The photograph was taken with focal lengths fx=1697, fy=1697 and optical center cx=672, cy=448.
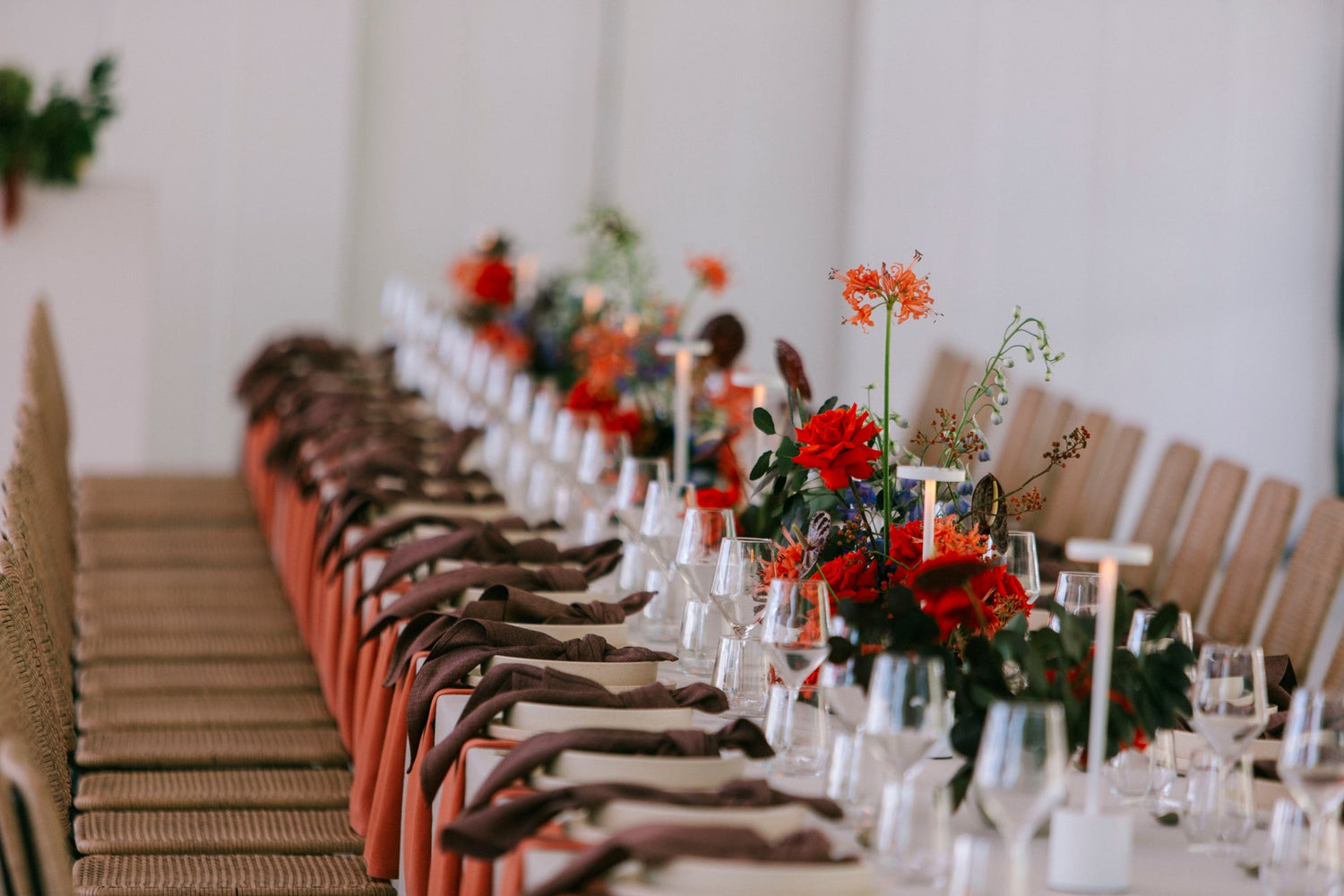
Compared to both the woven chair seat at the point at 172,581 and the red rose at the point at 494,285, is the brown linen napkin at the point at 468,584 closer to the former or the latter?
the woven chair seat at the point at 172,581

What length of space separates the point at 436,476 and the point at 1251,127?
19.9 ft

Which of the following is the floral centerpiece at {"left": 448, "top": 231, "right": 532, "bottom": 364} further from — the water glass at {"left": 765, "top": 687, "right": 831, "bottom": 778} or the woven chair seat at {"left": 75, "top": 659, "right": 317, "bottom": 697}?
the water glass at {"left": 765, "top": 687, "right": 831, "bottom": 778}

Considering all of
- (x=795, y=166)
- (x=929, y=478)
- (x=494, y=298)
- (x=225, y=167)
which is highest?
(x=795, y=166)

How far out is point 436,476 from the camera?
4.04 m

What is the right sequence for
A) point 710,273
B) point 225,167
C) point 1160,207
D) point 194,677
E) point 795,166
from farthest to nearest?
point 795,166, point 225,167, point 1160,207, point 710,273, point 194,677

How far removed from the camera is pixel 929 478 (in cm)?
219

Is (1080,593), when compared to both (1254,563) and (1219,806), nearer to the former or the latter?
(1219,806)

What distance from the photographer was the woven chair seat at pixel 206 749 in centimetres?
334

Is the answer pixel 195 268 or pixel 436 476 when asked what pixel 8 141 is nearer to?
pixel 195 268

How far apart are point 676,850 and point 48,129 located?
6.33 metres

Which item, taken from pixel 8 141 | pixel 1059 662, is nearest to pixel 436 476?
pixel 1059 662

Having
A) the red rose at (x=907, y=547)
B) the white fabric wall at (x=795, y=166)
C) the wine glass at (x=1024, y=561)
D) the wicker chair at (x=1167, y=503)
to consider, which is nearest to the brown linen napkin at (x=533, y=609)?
the red rose at (x=907, y=547)

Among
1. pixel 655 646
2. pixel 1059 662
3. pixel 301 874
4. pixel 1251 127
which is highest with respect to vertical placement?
pixel 1251 127

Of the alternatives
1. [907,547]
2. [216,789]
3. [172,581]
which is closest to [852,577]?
[907,547]
